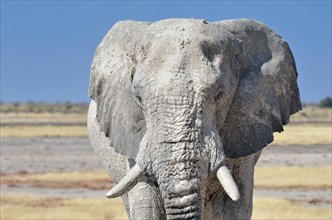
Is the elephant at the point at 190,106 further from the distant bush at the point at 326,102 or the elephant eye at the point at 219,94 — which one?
the distant bush at the point at 326,102

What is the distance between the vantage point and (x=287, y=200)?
74.7 feet

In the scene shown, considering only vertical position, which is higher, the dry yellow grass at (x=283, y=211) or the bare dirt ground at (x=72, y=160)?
the dry yellow grass at (x=283, y=211)

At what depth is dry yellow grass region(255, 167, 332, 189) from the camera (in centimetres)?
2764

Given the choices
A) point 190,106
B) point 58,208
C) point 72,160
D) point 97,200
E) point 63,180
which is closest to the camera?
point 190,106

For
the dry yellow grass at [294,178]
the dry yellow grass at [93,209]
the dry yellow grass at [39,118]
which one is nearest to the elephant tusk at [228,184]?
the dry yellow grass at [93,209]

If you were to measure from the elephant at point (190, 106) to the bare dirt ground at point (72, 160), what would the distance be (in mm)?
13499

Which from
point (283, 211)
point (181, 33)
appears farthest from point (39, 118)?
point (181, 33)

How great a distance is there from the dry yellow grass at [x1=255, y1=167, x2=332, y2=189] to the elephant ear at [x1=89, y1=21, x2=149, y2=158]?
18756 millimetres

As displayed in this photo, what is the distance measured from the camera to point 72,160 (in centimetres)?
4025

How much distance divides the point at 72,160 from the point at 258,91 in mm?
31997

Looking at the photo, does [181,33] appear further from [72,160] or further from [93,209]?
[72,160]

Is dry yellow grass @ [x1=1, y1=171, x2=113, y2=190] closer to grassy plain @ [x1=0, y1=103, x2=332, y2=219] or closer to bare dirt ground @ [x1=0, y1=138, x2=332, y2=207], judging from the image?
grassy plain @ [x1=0, y1=103, x2=332, y2=219]

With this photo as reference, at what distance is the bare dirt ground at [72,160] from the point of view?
2553cm

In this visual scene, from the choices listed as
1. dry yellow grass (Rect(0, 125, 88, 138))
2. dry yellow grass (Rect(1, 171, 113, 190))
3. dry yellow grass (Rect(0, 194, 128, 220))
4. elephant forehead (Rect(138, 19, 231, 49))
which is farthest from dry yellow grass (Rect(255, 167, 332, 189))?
dry yellow grass (Rect(0, 125, 88, 138))
